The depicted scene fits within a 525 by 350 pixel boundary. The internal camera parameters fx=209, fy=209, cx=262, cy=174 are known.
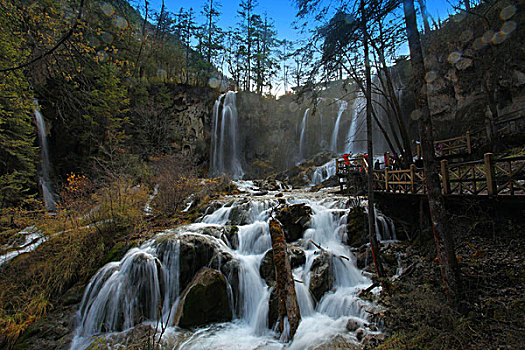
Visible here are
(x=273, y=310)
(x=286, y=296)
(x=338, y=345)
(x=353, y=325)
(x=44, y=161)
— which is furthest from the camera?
(x=44, y=161)

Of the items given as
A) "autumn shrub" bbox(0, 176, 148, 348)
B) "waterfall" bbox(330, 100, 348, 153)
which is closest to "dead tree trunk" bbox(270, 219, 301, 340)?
"autumn shrub" bbox(0, 176, 148, 348)

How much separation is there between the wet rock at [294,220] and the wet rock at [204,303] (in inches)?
132

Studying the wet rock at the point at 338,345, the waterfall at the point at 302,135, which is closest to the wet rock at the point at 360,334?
the wet rock at the point at 338,345

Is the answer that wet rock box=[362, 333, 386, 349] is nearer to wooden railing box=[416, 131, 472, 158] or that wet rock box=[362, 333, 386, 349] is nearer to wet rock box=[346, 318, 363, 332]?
wet rock box=[346, 318, 363, 332]

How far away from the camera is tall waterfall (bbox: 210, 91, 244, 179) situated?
2672cm

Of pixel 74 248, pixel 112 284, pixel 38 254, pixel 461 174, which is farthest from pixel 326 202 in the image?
pixel 38 254

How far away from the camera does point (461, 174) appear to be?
241 inches

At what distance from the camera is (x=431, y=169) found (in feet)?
14.2

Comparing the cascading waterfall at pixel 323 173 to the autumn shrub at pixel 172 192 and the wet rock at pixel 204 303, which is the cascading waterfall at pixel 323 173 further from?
the wet rock at pixel 204 303

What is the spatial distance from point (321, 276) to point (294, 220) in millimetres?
2807

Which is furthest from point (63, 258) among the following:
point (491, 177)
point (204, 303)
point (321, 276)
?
point (491, 177)

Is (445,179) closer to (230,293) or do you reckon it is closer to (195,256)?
(230,293)

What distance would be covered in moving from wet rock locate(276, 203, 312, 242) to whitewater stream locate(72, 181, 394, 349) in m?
0.51

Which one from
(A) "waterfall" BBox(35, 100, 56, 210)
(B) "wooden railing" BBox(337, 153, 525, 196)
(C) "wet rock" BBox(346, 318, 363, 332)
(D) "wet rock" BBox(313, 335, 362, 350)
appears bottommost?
(D) "wet rock" BBox(313, 335, 362, 350)
